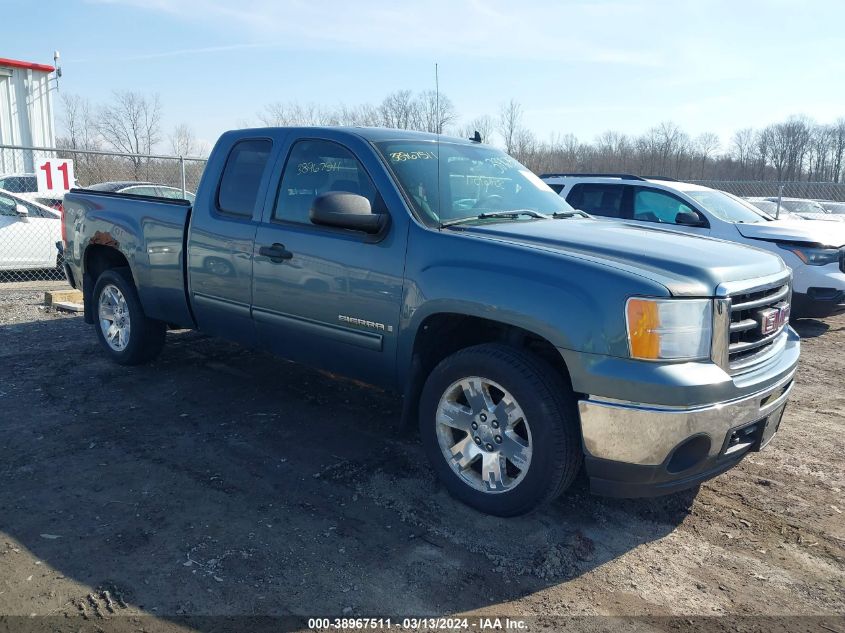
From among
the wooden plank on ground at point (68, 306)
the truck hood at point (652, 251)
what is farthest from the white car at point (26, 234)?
the truck hood at point (652, 251)

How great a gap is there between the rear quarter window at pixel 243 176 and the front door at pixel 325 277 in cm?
26

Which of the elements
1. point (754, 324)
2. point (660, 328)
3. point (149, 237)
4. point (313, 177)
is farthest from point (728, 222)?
point (149, 237)

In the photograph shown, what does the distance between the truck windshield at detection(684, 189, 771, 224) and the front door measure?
6.09 meters

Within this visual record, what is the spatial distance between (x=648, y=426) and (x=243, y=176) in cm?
326

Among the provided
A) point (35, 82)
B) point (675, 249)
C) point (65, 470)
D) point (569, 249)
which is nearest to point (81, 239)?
point (65, 470)

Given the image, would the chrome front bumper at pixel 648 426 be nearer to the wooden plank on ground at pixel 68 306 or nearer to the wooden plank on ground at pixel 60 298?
the wooden plank on ground at pixel 68 306

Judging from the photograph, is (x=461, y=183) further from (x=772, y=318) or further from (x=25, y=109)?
(x=25, y=109)

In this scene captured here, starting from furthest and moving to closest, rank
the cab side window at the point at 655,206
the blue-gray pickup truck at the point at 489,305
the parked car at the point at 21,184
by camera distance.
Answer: the parked car at the point at 21,184
the cab side window at the point at 655,206
the blue-gray pickup truck at the point at 489,305

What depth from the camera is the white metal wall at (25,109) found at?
24.0m

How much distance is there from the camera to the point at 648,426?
2.96 metres

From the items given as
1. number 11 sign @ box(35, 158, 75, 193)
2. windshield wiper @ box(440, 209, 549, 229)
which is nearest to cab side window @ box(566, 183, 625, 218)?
windshield wiper @ box(440, 209, 549, 229)

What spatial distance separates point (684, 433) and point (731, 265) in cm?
88

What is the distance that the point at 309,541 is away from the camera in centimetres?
327

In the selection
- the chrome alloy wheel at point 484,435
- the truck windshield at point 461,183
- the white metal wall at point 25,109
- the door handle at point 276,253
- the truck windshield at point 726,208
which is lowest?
the chrome alloy wheel at point 484,435
